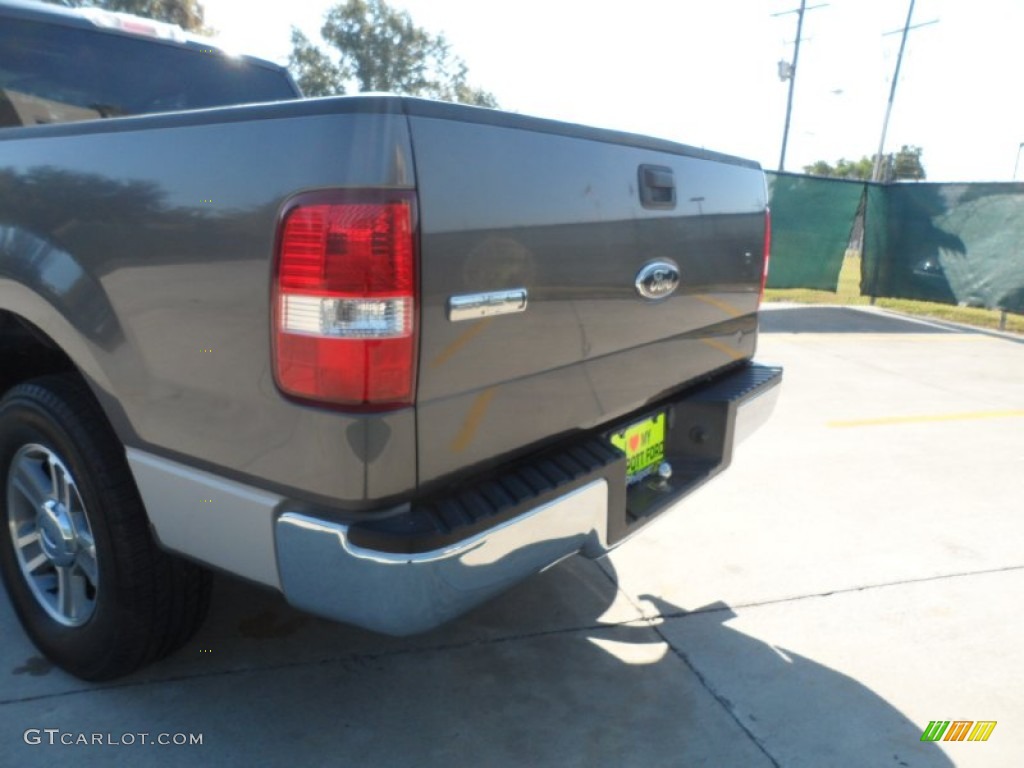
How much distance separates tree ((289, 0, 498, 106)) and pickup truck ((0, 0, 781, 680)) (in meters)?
38.5

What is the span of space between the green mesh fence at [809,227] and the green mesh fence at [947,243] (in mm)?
355

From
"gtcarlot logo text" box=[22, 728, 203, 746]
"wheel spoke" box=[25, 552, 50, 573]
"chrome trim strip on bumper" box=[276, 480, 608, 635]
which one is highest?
"chrome trim strip on bumper" box=[276, 480, 608, 635]

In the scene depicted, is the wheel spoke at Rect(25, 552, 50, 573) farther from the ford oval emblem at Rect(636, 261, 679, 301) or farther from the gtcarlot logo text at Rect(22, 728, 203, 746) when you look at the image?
the ford oval emblem at Rect(636, 261, 679, 301)

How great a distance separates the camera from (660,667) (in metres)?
2.64

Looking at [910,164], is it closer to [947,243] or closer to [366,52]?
[366,52]

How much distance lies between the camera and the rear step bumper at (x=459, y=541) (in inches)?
67.0

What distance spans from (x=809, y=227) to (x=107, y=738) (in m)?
11.4

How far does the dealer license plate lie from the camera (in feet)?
8.18

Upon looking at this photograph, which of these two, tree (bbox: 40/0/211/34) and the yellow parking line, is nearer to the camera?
the yellow parking line

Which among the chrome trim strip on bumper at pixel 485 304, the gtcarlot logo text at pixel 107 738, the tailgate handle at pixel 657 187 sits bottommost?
the gtcarlot logo text at pixel 107 738

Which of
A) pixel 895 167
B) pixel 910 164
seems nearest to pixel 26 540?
pixel 895 167

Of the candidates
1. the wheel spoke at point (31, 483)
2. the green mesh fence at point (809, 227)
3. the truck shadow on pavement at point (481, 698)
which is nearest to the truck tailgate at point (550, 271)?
the truck shadow on pavement at point (481, 698)

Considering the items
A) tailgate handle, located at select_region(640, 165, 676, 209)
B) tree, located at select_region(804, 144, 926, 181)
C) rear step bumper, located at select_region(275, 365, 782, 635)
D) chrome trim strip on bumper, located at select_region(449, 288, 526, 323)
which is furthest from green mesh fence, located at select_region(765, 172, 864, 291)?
tree, located at select_region(804, 144, 926, 181)

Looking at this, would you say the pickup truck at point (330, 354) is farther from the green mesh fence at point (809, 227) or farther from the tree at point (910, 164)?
the tree at point (910, 164)
